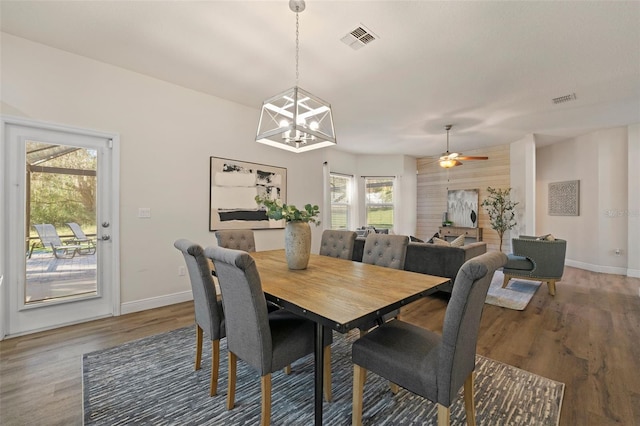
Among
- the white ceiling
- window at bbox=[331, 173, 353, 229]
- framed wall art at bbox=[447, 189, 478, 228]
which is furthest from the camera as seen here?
window at bbox=[331, 173, 353, 229]

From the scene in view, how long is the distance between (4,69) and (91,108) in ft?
2.11

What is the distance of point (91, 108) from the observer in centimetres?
294

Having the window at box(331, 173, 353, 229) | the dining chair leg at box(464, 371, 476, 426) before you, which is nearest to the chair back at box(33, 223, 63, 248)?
the dining chair leg at box(464, 371, 476, 426)

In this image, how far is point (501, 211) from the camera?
6.15 metres

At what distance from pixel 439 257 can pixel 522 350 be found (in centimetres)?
128

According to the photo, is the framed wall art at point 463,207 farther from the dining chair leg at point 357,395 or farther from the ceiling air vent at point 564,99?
the dining chair leg at point 357,395

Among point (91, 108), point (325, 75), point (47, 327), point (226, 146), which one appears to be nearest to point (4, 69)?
point (91, 108)

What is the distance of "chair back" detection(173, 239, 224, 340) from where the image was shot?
5.58 feet

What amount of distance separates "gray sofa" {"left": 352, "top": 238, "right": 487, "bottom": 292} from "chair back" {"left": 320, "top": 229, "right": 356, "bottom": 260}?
1324 mm

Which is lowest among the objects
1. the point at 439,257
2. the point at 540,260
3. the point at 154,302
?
the point at 154,302

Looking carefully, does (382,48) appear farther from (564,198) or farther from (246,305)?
(564,198)

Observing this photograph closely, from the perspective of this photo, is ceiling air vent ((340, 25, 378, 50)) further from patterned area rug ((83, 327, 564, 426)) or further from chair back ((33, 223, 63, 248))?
chair back ((33, 223, 63, 248))

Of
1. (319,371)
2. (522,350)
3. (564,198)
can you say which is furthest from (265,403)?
(564,198)

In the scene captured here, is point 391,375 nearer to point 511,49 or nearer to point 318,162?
point 511,49
